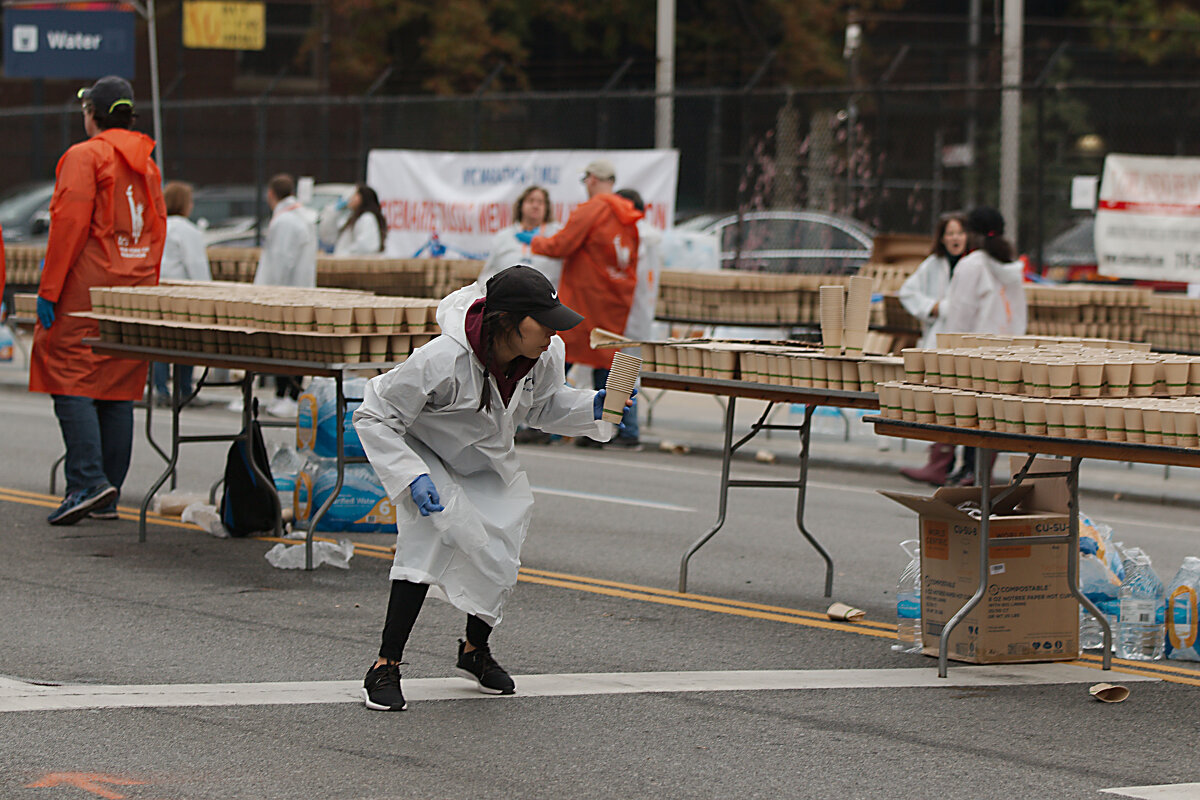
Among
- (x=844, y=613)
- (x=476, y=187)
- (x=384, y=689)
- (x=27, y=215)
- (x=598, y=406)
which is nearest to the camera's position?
(x=384, y=689)

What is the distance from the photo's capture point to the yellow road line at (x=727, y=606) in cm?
742

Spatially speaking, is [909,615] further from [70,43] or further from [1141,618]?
[70,43]

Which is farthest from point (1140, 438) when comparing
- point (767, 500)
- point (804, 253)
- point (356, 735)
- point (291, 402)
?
point (804, 253)

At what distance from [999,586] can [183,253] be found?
9.45 m

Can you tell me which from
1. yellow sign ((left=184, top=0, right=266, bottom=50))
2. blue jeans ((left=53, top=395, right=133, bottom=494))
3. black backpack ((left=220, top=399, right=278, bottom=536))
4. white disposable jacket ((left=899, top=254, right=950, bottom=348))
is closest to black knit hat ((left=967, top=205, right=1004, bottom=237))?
white disposable jacket ((left=899, top=254, right=950, bottom=348))

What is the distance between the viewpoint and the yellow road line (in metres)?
7.42

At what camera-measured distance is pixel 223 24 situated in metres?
30.5

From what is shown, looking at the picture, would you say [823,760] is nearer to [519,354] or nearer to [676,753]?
[676,753]

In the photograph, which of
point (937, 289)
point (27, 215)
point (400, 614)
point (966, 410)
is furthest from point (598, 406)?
point (27, 215)

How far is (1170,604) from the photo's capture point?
25.0 ft

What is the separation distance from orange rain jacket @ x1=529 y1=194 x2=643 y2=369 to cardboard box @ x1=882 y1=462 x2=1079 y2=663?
6.49 meters

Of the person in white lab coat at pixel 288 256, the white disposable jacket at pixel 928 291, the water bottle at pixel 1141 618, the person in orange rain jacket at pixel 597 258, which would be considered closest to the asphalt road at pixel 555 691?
the water bottle at pixel 1141 618

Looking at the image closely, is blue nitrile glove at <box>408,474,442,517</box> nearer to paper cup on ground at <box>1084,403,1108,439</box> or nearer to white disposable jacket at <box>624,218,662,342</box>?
paper cup on ground at <box>1084,403,1108,439</box>

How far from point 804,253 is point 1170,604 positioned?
14.6 meters
